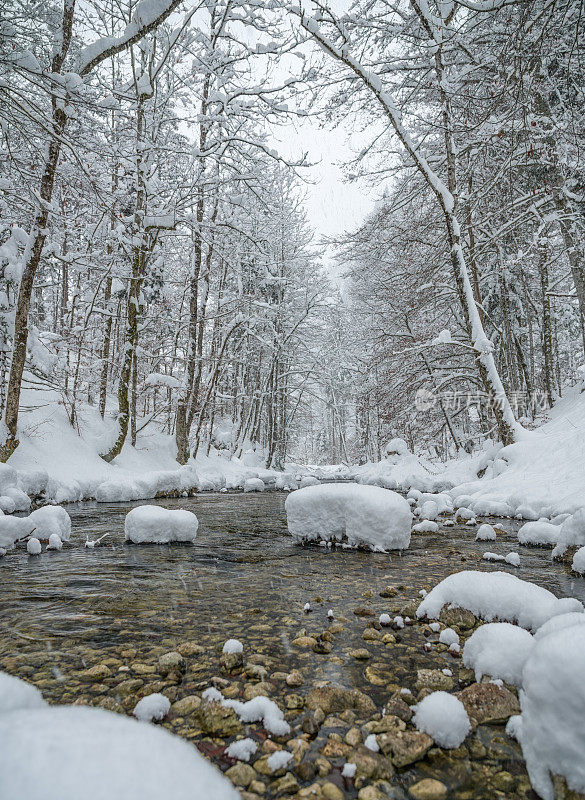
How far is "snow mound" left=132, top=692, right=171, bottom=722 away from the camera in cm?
167

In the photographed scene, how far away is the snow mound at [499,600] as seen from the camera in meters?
2.32

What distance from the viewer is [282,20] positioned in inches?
282

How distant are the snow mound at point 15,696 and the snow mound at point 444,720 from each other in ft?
4.55

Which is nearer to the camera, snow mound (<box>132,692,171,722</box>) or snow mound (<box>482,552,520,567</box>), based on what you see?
snow mound (<box>132,692,171,722</box>)

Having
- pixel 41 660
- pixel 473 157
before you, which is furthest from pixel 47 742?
pixel 473 157

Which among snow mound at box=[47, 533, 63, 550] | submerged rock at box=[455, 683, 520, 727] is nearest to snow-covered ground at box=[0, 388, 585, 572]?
snow mound at box=[47, 533, 63, 550]

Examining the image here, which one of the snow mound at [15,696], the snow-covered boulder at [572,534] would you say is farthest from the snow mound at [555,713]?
the snow-covered boulder at [572,534]

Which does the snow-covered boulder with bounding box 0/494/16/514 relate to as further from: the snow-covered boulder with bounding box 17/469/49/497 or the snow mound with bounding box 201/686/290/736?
the snow mound with bounding box 201/686/290/736

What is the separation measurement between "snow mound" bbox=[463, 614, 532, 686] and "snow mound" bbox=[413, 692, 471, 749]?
1.23 ft

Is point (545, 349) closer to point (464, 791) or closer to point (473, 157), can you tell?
point (473, 157)

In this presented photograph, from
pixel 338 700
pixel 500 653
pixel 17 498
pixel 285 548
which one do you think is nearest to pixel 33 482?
pixel 17 498

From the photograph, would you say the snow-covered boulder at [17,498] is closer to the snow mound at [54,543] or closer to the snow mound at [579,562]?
the snow mound at [54,543]

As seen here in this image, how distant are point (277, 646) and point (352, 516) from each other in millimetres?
2534

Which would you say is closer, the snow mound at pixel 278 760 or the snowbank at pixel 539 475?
the snow mound at pixel 278 760
